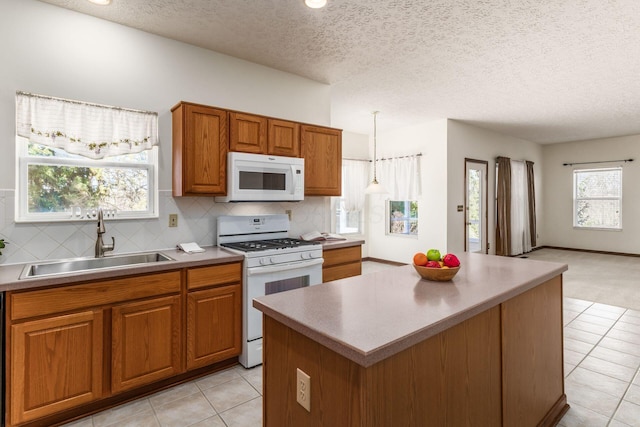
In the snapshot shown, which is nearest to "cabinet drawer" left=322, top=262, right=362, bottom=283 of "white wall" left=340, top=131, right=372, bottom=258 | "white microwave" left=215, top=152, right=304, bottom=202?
"white microwave" left=215, top=152, right=304, bottom=202

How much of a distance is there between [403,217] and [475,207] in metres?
1.41

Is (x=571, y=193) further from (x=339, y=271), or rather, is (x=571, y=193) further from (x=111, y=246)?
(x=111, y=246)

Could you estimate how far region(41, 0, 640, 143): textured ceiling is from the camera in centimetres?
254

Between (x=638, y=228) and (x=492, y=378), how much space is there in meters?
8.47

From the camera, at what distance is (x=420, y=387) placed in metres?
1.17

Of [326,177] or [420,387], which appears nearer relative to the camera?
[420,387]

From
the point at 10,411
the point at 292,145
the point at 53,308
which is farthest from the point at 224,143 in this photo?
the point at 10,411

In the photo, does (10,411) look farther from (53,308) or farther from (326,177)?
(326,177)

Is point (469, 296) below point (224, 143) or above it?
below

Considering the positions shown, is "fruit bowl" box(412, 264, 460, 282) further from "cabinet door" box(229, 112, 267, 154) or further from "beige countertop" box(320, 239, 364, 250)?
"cabinet door" box(229, 112, 267, 154)

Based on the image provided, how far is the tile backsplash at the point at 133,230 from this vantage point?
2305mm

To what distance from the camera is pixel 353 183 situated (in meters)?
6.83

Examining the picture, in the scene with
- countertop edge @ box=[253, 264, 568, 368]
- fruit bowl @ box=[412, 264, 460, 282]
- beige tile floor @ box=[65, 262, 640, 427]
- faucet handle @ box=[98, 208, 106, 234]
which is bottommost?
beige tile floor @ box=[65, 262, 640, 427]

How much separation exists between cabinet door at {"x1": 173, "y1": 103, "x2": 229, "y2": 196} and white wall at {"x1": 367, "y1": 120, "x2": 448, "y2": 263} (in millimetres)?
4203
